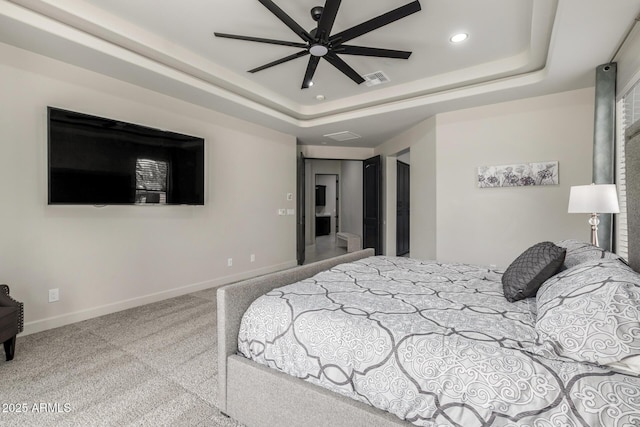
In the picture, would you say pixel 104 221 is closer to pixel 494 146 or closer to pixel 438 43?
pixel 438 43

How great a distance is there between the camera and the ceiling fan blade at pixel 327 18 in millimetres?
1922

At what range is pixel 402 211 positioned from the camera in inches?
262

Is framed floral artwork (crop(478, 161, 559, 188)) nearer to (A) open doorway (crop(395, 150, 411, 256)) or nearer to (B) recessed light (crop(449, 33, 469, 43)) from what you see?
(B) recessed light (crop(449, 33, 469, 43))

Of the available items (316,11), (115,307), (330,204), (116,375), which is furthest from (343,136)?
(330,204)

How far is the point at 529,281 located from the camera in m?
1.54

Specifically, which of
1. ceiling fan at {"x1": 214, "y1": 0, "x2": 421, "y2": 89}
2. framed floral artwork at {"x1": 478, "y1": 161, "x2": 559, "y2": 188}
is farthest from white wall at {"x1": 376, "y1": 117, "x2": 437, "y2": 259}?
ceiling fan at {"x1": 214, "y1": 0, "x2": 421, "y2": 89}

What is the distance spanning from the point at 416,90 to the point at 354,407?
371 centimetres

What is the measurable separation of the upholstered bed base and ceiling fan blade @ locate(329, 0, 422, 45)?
76.2 inches

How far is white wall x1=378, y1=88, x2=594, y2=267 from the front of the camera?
3.40m

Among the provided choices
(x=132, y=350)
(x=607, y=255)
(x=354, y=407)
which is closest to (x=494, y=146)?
(x=607, y=255)

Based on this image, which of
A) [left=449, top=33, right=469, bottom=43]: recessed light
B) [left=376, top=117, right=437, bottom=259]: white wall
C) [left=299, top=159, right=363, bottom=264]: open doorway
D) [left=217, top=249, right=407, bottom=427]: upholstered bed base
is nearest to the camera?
[left=217, top=249, right=407, bottom=427]: upholstered bed base

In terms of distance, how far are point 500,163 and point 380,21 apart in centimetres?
266

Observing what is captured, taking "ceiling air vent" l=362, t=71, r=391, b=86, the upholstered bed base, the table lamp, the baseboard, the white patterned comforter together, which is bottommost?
the baseboard

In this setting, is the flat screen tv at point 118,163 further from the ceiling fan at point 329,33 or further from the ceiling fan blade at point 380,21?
the ceiling fan blade at point 380,21
